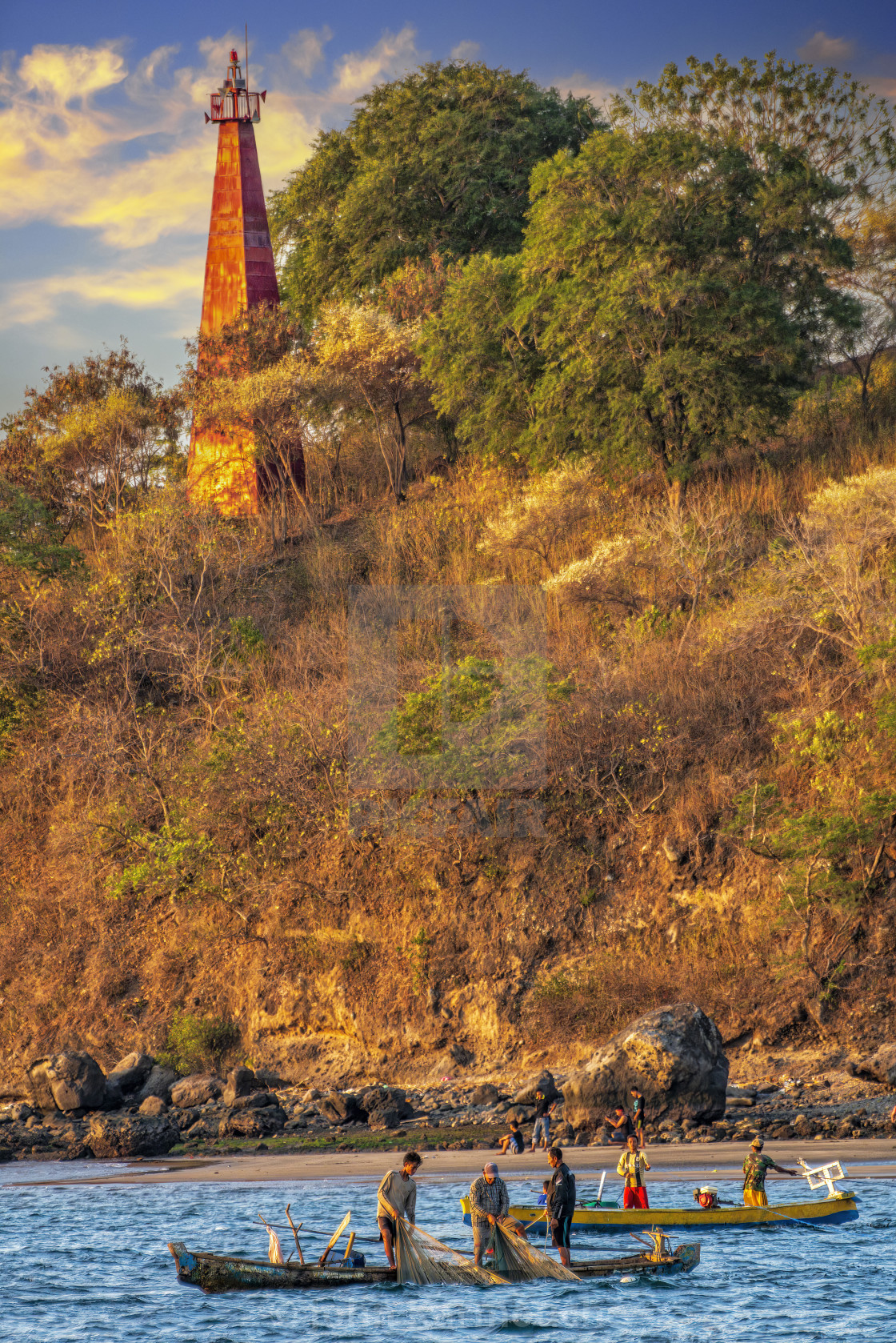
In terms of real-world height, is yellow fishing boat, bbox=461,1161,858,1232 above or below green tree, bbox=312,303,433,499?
below

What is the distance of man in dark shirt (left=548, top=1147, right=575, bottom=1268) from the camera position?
1246cm

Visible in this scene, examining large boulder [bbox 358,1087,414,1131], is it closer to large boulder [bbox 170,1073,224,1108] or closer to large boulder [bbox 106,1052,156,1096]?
large boulder [bbox 170,1073,224,1108]

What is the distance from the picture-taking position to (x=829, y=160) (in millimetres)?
33688

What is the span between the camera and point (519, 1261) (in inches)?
511

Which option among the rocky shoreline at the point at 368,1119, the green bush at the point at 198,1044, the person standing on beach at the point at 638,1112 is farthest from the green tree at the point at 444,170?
the person standing on beach at the point at 638,1112

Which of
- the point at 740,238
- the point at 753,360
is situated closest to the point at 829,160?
the point at 740,238

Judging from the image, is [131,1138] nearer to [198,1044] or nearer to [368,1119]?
[368,1119]

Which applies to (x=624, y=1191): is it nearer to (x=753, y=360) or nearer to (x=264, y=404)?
(x=753, y=360)

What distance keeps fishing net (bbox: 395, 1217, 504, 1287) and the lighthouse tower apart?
96.4 ft

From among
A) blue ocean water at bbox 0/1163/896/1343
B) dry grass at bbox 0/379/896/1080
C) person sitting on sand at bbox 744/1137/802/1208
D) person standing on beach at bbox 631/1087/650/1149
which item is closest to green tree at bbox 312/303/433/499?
dry grass at bbox 0/379/896/1080

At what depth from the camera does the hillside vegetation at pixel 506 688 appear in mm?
23562

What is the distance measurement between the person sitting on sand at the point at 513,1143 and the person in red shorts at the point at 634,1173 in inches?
125

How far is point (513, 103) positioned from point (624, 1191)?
120 feet

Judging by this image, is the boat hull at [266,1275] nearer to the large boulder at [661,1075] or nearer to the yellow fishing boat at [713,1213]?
the yellow fishing boat at [713,1213]
